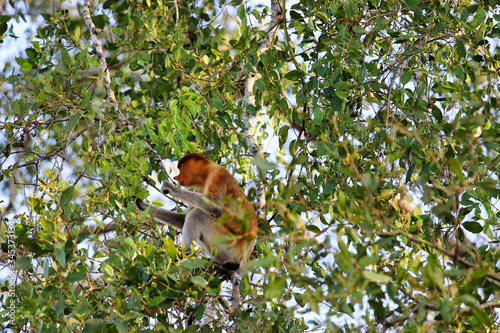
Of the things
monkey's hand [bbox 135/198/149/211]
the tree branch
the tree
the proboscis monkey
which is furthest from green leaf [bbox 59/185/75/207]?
monkey's hand [bbox 135/198/149/211]

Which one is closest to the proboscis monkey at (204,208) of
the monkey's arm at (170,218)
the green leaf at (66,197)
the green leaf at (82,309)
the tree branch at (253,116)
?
the monkey's arm at (170,218)

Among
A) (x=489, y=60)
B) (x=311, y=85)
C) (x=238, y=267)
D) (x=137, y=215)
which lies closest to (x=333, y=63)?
(x=311, y=85)

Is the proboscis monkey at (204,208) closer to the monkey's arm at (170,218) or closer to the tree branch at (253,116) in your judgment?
the monkey's arm at (170,218)

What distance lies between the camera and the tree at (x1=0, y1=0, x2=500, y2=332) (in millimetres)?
1602

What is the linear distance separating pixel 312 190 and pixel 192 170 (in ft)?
4.72

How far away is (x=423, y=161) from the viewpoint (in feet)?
7.61

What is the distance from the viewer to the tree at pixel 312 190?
5.25 ft

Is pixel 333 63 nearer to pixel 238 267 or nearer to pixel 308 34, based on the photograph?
pixel 308 34

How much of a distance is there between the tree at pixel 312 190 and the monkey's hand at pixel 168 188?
0.94 ft

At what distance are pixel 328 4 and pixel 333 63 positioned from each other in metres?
0.35

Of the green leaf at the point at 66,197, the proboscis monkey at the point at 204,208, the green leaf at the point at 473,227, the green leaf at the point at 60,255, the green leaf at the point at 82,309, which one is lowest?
the green leaf at the point at 82,309

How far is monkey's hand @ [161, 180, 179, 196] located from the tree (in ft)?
0.94

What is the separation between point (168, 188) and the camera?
3680 millimetres

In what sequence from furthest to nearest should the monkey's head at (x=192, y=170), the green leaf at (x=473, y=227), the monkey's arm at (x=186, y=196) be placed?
the monkey's head at (x=192, y=170) → the monkey's arm at (x=186, y=196) → the green leaf at (x=473, y=227)
